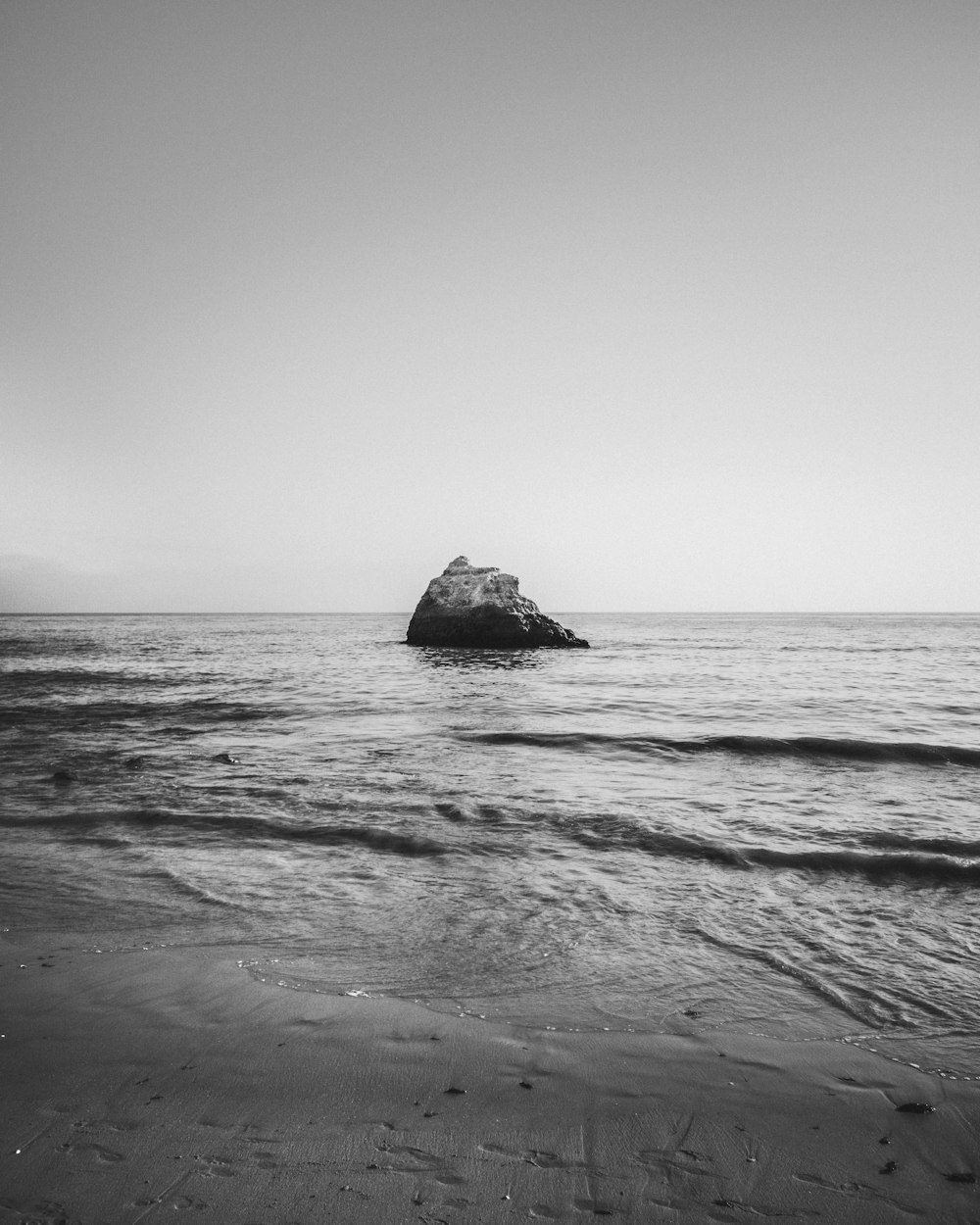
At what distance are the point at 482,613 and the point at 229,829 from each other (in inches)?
1270

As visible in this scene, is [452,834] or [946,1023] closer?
[946,1023]

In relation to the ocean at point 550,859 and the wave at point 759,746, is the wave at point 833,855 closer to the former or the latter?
the ocean at point 550,859

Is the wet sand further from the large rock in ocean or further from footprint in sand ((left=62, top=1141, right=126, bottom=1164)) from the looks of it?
the large rock in ocean

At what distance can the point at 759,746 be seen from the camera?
428 inches

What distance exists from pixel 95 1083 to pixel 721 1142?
8.61 ft

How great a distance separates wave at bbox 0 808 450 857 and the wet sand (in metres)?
2.77

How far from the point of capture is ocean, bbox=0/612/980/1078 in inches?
145

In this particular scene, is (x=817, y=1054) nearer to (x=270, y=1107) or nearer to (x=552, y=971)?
(x=552, y=971)

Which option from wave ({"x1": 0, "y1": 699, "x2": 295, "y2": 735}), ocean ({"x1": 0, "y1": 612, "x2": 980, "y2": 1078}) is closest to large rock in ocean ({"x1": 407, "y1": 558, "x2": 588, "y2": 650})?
wave ({"x1": 0, "y1": 699, "x2": 295, "y2": 735})

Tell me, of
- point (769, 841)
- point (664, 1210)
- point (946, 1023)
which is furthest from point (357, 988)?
point (769, 841)

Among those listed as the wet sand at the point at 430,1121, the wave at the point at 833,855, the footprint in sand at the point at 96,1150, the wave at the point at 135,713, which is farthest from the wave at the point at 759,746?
the footprint in sand at the point at 96,1150

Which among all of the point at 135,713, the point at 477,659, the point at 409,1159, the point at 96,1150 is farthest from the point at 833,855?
the point at 477,659

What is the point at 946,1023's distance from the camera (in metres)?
3.29

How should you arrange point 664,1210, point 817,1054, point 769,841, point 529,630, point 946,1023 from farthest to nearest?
point 529,630, point 769,841, point 946,1023, point 817,1054, point 664,1210
